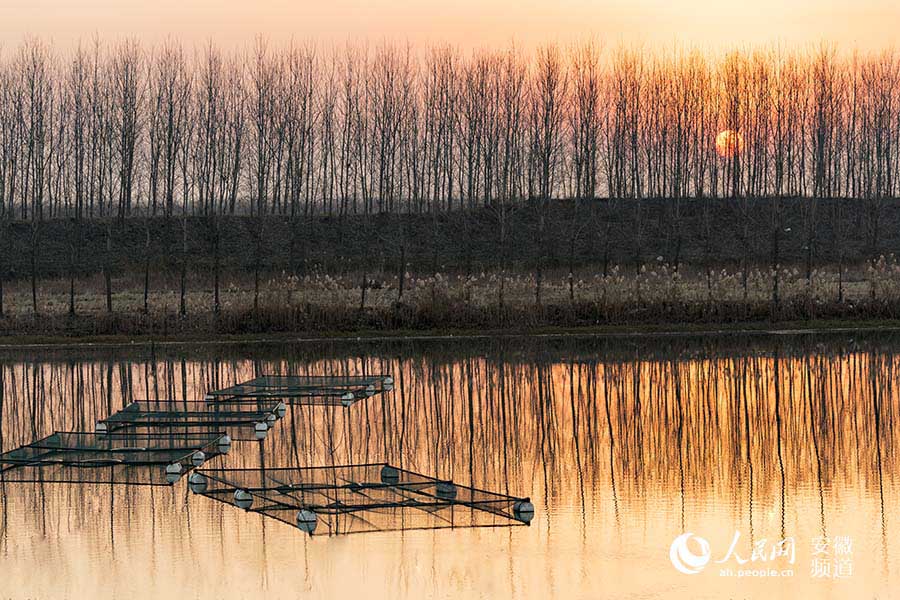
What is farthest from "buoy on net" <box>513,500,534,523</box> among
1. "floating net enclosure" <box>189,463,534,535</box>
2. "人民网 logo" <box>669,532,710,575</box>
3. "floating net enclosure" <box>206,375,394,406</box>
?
"floating net enclosure" <box>206,375,394,406</box>

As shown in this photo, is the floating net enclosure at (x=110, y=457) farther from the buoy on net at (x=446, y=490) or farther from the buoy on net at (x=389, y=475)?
the buoy on net at (x=446, y=490)

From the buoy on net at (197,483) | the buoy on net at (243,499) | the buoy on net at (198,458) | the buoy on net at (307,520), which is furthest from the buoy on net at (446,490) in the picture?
the buoy on net at (198,458)

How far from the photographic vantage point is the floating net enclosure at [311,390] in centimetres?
2170

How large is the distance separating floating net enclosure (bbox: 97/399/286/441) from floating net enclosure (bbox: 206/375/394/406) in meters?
0.68

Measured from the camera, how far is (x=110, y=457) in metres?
16.0

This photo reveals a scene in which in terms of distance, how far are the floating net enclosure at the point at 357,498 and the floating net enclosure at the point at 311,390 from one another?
7.05 metres

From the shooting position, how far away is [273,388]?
2255cm

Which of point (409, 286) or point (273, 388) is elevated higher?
point (409, 286)

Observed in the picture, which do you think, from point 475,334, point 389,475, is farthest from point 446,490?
point 475,334

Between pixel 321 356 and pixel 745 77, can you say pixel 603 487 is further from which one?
pixel 745 77

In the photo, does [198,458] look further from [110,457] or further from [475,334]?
[475,334]

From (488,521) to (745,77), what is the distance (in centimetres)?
4006

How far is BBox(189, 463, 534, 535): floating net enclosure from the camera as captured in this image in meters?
12.2

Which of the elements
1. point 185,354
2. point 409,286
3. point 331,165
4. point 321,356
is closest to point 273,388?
point 321,356
